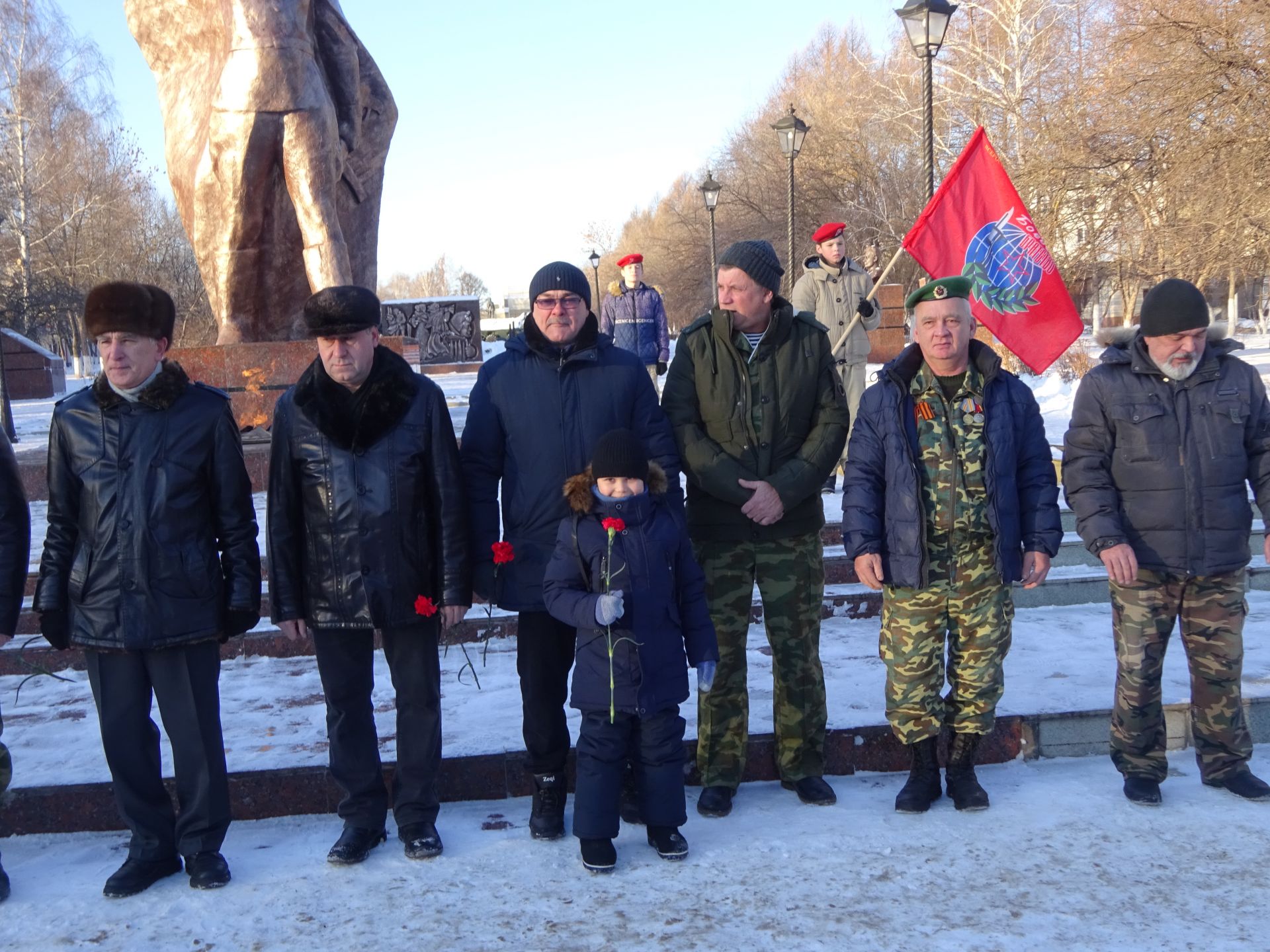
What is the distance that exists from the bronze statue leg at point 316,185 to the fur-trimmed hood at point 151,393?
435 cm

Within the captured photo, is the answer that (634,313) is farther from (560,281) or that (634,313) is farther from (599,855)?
(599,855)

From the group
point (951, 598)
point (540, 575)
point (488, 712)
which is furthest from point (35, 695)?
point (951, 598)

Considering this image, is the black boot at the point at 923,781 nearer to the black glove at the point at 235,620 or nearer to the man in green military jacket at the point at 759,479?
the man in green military jacket at the point at 759,479

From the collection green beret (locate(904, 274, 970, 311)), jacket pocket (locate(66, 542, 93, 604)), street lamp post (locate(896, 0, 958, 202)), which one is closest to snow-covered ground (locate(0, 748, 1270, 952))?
jacket pocket (locate(66, 542, 93, 604))

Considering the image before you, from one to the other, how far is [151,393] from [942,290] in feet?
7.93

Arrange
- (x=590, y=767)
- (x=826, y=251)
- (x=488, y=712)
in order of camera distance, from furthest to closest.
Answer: (x=826, y=251)
(x=488, y=712)
(x=590, y=767)

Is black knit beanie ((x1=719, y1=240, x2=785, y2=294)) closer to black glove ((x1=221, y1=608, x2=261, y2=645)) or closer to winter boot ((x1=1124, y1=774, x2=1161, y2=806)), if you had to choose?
black glove ((x1=221, y1=608, x2=261, y2=645))

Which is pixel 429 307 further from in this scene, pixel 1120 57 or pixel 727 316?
pixel 727 316

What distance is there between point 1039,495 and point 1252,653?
2.01 m

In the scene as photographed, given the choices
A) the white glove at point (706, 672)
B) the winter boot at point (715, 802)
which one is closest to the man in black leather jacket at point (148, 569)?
the white glove at point (706, 672)

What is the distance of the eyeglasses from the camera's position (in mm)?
3332

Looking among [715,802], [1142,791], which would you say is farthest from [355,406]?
[1142,791]

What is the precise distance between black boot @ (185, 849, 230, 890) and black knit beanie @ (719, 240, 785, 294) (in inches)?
93.6

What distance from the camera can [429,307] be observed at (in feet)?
94.1
